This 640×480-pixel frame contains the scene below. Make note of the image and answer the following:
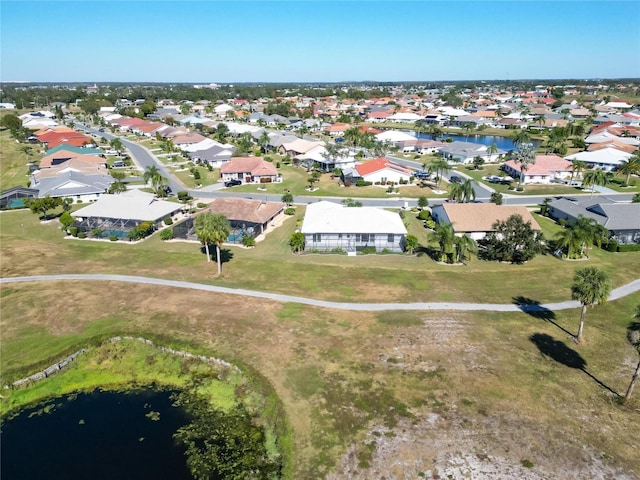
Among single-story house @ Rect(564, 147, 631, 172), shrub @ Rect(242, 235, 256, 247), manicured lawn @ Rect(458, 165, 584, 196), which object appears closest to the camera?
shrub @ Rect(242, 235, 256, 247)

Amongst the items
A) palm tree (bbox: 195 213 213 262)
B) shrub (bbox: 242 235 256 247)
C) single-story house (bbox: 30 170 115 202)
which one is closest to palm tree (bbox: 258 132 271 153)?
single-story house (bbox: 30 170 115 202)

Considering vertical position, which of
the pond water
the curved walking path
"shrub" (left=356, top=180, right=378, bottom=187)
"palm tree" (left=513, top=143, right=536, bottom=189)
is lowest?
the pond water

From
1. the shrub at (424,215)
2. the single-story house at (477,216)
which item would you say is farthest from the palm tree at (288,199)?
the single-story house at (477,216)

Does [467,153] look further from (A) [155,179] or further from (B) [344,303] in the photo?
(B) [344,303]

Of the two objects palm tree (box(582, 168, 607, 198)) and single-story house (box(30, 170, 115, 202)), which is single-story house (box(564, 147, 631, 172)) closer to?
palm tree (box(582, 168, 607, 198))

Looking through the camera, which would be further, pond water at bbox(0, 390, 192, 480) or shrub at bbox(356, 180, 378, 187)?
shrub at bbox(356, 180, 378, 187)

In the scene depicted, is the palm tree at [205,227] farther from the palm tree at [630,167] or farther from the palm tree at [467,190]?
the palm tree at [630,167]

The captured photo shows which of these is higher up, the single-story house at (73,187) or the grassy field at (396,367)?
the single-story house at (73,187)
